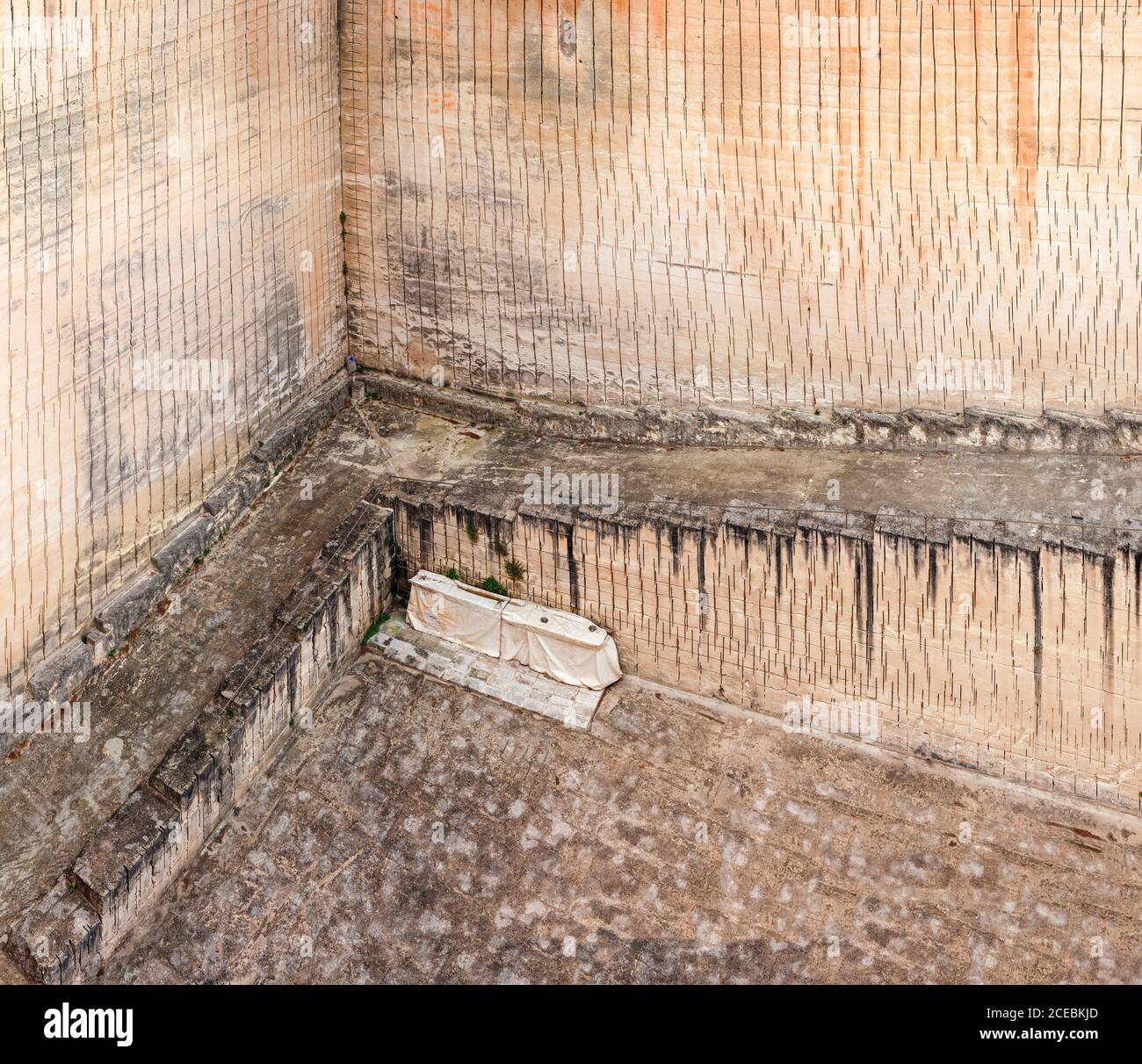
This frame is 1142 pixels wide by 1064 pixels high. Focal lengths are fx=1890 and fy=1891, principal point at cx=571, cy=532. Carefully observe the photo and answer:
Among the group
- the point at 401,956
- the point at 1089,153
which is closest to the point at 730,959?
the point at 401,956

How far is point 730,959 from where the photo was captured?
73.3 feet

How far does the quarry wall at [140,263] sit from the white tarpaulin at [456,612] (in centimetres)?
337

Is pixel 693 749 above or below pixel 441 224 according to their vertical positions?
below

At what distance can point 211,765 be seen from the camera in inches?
915

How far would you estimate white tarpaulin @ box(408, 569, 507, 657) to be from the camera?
1021 inches

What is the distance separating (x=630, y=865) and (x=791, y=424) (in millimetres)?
6803

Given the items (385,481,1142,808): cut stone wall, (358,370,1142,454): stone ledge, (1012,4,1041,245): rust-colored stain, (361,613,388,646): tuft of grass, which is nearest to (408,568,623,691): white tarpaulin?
(385,481,1142,808): cut stone wall

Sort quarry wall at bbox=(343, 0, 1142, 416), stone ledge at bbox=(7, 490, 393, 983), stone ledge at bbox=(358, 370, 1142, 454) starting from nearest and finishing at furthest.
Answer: stone ledge at bbox=(7, 490, 393, 983)
quarry wall at bbox=(343, 0, 1142, 416)
stone ledge at bbox=(358, 370, 1142, 454)

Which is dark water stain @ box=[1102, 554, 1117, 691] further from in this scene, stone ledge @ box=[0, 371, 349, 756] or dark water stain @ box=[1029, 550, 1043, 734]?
stone ledge @ box=[0, 371, 349, 756]

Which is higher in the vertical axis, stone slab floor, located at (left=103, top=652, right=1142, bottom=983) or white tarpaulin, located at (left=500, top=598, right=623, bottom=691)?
white tarpaulin, located at (left=500, top=598, right=623, bottom=691)

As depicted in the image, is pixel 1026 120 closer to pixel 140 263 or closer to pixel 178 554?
pixel 140 263

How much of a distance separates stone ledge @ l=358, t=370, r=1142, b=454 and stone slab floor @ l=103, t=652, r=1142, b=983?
4.10 meters

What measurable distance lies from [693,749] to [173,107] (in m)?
10.7

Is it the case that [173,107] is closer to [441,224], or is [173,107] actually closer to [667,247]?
[441,224]
